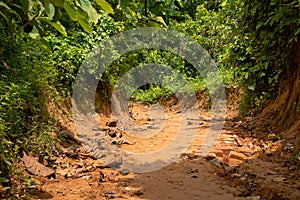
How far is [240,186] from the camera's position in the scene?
10.3 feet

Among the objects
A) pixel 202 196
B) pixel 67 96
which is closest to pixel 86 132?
pixel 67 96

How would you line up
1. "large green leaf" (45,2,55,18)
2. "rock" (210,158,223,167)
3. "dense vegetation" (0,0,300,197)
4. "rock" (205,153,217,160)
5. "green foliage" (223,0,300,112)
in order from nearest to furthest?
"large green leaf" (45,2,55,18)
"dense vegetation" (0,0,300,197)
"rock" (210,158,223,167)
"rock" (205,153,217,160)
"green foliage" (223,0,300,112)

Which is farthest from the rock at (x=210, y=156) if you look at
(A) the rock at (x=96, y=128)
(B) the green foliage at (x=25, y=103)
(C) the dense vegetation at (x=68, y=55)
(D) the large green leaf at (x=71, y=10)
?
(D) the large green leaf at (x=71, y=10)

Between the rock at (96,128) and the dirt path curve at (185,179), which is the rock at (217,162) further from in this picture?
the rock at (96,128)

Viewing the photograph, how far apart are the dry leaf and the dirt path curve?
0.25 feet

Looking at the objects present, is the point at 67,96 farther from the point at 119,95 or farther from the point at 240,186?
the point at 240,186

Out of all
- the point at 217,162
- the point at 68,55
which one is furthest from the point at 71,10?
the point at 68,55

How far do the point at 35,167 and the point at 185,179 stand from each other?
150cm

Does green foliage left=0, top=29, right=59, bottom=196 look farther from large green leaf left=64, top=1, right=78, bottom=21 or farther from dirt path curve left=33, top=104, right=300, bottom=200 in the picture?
large green leaf left=64, top=1, right=78, bottom=21

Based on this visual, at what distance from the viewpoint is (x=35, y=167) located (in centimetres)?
311

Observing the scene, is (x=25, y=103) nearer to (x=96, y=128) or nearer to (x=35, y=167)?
(x=35, y=167)

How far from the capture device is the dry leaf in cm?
305

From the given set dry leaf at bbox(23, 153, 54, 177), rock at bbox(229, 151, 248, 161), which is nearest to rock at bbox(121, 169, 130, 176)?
dry leaf at bbox(23, 153, 54, 177)

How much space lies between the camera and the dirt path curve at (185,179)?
2.90 metres
